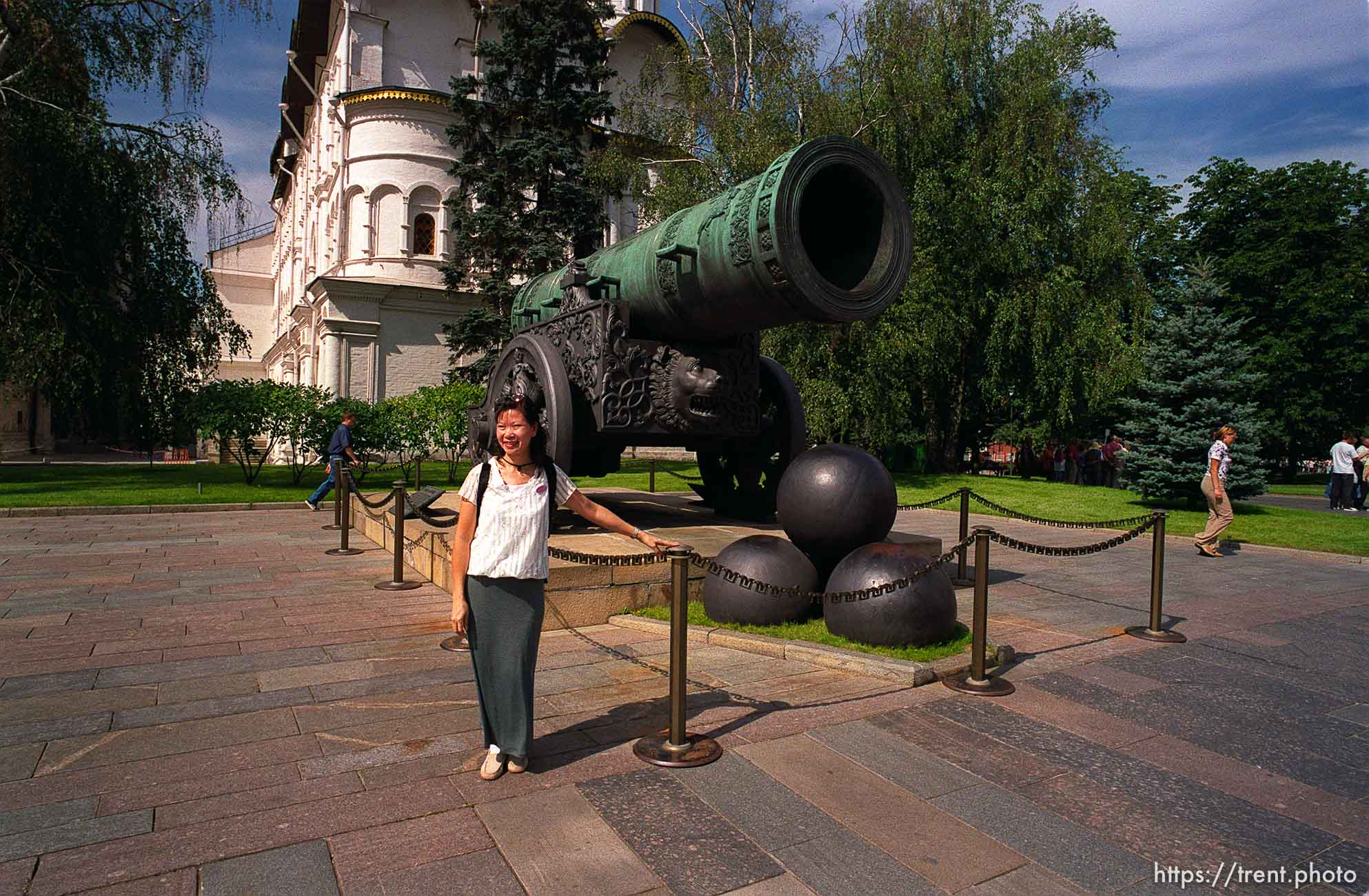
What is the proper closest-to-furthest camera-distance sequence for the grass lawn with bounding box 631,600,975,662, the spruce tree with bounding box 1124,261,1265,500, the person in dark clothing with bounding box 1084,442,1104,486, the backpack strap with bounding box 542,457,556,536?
1. the backpack strap with bounding box 542,457,556,536
2. the grass lawn with bounding box 631,600,975,662
3. the spruce tree with bounding box 1124,261,1265,500
4. the person in dark clothing with bounding box 1084,442,1104,486

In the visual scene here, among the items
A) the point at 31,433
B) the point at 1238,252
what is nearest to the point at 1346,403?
the point at 1238,252

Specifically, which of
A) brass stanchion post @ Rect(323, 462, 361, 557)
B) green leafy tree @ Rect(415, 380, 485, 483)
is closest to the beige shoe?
brass stanchion post @ Rect(323, 462, 361, 557)

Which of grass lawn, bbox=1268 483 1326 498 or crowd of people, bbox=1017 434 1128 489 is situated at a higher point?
crowd of people, bbox=1017 434 1128 489

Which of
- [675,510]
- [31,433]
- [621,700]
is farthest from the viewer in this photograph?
[31,433]

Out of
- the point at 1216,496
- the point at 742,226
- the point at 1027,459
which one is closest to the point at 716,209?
the point at 742,226

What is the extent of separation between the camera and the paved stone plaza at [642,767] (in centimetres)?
255

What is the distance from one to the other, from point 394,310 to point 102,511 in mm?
16326

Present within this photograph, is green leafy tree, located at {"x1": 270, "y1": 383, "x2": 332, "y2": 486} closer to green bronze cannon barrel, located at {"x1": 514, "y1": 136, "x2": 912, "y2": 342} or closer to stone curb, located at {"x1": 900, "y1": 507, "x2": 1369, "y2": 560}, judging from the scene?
green bronze cannon barrel, located at {"x1": 514, "y1": 136, "x2": 912, "y2": 342}

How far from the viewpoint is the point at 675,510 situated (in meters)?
8.88

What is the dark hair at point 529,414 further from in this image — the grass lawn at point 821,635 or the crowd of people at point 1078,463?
the crowd of people at point 1078,463

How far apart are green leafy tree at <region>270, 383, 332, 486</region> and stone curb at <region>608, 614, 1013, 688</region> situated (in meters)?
14.0

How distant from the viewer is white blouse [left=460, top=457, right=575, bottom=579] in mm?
3205

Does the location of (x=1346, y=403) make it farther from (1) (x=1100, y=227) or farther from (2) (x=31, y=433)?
(2) (x=31, y=433)

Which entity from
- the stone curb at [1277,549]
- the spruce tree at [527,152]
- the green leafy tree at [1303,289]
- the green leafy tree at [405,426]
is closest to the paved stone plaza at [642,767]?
the stone curb at [1277,549]
